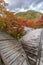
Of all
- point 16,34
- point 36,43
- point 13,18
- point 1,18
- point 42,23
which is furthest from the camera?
point 42,23

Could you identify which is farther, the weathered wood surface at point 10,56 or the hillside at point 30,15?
the hillside at point 30,15

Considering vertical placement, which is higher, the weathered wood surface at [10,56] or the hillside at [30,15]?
the hillside at [30,15]

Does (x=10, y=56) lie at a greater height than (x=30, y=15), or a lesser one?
lesser

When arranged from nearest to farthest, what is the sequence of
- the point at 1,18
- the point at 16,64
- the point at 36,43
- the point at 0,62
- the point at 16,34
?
1. the point at 0,62
2. the point at 16,64
3. the point at 36,43
4. the point at 1,18
5. the point at 16,34

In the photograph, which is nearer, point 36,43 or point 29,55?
point 29,55

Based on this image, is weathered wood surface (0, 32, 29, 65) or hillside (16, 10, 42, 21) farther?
hillside (16, 10, 42, 21)

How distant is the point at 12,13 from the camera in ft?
35.4

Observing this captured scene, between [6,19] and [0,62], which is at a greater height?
[6,19]

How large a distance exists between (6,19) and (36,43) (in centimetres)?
314

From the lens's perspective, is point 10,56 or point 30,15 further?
point 30,15

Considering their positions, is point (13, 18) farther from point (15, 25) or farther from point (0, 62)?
point (0, 62)

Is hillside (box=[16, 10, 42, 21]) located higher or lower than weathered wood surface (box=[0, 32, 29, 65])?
higher

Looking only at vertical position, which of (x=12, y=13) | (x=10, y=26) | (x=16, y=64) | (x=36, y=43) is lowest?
(x=16, y=64)

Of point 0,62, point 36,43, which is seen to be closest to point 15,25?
point 36,43
